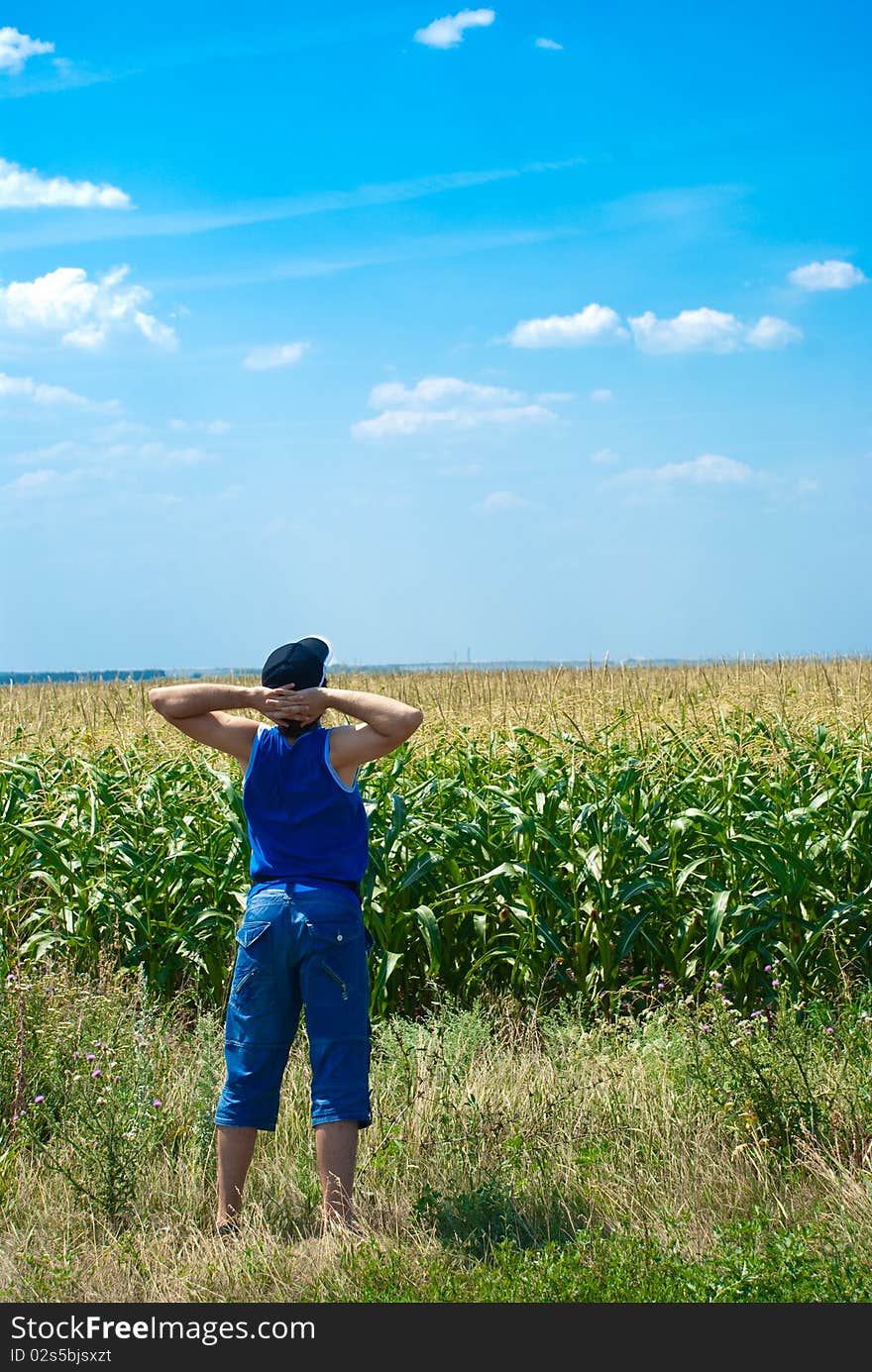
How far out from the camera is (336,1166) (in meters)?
4.04

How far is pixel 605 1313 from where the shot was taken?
3.54 m

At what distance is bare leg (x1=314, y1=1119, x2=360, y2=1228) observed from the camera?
4.04 metres

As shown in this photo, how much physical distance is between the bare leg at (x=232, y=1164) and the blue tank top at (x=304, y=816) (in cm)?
90

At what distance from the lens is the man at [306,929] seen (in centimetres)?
405

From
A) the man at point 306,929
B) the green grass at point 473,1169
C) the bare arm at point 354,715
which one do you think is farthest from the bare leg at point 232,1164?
the bare arm at point 354,715

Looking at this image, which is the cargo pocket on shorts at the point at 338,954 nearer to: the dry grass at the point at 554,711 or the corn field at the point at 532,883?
the corn field at the point at 532,883

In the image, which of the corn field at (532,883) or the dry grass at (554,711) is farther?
the dry grass at (554,711)

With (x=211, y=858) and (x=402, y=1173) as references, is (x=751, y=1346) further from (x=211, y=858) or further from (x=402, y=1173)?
(x=211, y=858)

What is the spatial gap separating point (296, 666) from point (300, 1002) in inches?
47.9

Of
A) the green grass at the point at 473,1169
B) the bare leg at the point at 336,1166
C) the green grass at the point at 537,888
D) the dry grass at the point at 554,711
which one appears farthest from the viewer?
the dry grass at the point at 554,711

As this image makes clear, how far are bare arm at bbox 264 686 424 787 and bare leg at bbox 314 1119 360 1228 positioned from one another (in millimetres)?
1214

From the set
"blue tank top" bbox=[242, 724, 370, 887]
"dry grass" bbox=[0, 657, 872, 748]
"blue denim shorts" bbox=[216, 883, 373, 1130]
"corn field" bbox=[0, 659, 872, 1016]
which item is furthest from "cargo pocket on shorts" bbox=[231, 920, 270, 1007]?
"dry grass" bbox=[0, 657, 872, 748]

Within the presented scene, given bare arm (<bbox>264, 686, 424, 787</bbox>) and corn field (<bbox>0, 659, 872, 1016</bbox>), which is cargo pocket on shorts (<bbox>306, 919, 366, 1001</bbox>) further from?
corn field (<bbox>0, 659, 872, 1016</bbox>)

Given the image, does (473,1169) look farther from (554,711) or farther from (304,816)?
(554,711)
